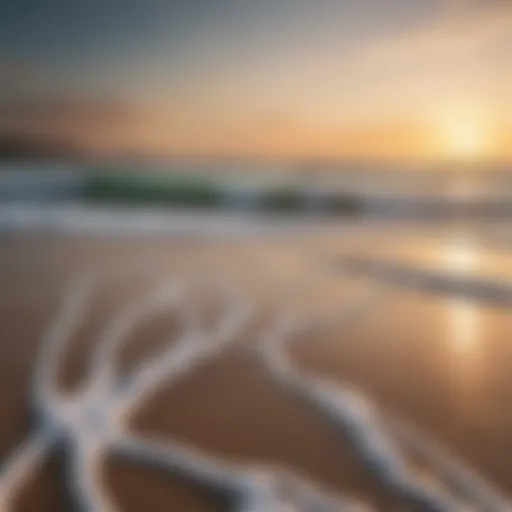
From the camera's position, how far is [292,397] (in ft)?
2.52

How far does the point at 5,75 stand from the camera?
1.62m

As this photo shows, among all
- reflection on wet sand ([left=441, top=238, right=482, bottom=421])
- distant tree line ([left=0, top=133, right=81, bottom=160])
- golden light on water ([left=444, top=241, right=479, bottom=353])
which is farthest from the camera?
distant tree line ([left=0, top=133, right=81, bottom=160])

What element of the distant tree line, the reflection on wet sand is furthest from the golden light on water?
the distant tree line

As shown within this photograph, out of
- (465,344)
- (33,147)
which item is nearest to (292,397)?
(465,344)

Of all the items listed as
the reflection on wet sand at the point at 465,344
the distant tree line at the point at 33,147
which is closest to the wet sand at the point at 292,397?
the reflection on wet sand at the point at 465,344

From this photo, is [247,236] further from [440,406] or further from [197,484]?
[197,484]

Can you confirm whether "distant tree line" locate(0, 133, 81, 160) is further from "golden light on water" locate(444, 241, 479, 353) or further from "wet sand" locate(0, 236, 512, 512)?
"golden light on water" locate(444, 241, 479, 353)

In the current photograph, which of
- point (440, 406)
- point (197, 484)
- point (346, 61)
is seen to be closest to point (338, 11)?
point (346, 61)

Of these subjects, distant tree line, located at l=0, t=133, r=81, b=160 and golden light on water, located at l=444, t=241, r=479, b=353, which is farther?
distant tree line, located at l=0, t=133, r=81, b=160

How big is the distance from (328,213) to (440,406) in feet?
4.19

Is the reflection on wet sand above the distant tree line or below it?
below

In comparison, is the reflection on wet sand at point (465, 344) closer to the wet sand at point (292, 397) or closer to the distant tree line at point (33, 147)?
the wet sand at point (292, 397)

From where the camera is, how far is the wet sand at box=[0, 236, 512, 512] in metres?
0.62

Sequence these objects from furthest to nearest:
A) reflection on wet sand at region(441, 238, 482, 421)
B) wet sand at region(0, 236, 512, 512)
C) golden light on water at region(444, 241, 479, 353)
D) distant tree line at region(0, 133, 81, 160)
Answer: distant tree line at region(0, 133, 81, 160) < golden light on water at region(444, 241, 479, 353) < reflection on wet sand at region(441, 238, 482, 421) < wet sand at region(0, 236, 512, 512)
